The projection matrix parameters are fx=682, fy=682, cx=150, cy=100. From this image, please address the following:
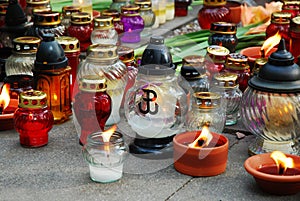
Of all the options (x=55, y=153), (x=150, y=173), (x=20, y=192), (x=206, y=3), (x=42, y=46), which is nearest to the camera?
(x=20, y=192)

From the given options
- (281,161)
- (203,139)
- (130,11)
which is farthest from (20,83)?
(281,161)

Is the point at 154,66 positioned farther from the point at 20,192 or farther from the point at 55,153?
the point at 20,192

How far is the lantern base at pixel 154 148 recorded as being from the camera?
7.48ft

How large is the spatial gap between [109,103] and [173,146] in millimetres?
301

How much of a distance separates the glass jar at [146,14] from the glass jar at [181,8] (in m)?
0.70

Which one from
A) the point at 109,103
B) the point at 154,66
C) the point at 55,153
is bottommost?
the point at 55,153

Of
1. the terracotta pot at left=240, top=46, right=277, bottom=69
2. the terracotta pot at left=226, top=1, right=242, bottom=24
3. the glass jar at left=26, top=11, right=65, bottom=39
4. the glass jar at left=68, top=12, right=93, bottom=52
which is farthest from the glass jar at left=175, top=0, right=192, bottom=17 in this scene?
the glass jar at left=26, top=11, right=65, bottom=39

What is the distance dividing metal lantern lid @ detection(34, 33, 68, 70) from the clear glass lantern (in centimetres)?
73

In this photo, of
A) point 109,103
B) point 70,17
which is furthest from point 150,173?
point 70,17

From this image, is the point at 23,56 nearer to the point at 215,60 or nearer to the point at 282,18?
the point at 215,60

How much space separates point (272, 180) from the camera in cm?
196

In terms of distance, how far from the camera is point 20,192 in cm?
204

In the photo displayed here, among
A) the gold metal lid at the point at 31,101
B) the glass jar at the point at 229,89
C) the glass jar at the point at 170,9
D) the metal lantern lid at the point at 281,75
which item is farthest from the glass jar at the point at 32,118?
the glass jar at the point at 170,9

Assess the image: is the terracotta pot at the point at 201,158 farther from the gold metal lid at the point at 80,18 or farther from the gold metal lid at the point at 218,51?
the gold metal lid at the point at 80,18
